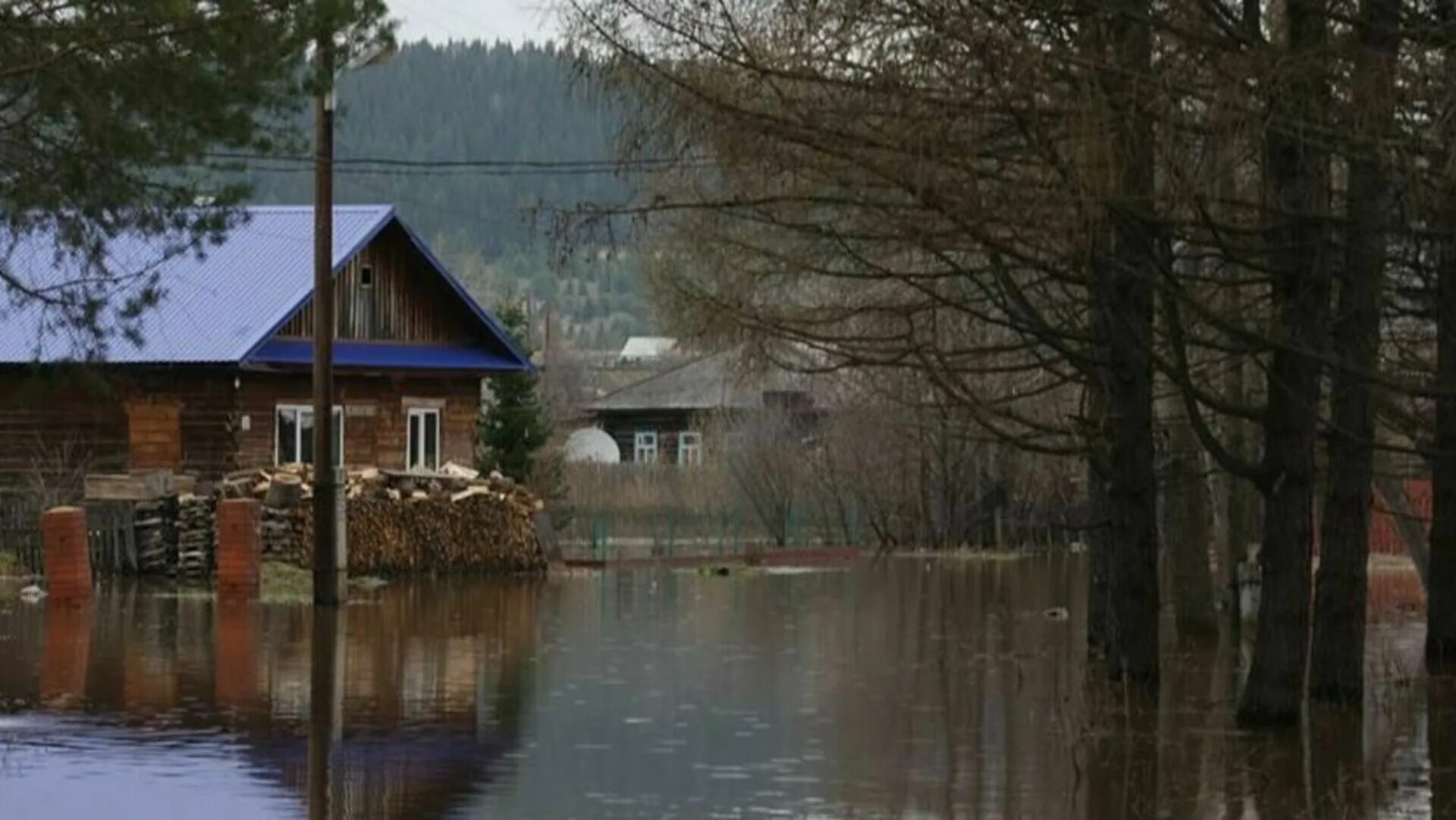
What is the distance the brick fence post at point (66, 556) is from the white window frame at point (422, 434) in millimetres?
13638

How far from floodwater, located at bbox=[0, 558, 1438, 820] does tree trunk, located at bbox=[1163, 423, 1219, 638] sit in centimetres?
163

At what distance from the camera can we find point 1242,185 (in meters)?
20.4

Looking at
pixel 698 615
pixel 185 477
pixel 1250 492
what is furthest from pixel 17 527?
pixel 1250 492

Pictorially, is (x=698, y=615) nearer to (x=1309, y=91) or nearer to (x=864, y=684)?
(x=864, y=684)

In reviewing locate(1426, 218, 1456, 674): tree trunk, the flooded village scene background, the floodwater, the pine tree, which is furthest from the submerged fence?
locate(1426, 218, 1456, 674): tree trunk

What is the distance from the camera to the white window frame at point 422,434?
53.2 m

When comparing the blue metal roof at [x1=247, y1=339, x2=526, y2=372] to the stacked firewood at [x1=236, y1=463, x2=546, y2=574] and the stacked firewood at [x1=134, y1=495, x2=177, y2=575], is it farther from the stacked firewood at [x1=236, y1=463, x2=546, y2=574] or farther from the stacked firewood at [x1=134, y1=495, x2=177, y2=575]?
the stacked firewood at [x1=134, y1=495, x2=177, y2=575]

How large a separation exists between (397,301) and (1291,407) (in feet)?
113

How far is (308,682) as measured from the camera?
2555 cm

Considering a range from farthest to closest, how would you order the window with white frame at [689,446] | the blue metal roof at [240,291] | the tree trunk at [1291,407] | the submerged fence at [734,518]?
the window with white frame at [689,446], the submerged fence at [734,518], the blue metal roof at [240,291], the tree trunk at [1291,407]

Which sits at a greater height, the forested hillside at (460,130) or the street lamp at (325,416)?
the forested hillside at (460,130)

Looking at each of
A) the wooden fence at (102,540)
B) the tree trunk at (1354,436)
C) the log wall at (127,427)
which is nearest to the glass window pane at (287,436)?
the log wall at (127,427)

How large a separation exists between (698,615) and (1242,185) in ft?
61.8

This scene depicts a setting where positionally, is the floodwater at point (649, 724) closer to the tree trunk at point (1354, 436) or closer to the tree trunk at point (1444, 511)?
the tree trunk at point (1444, 511)
